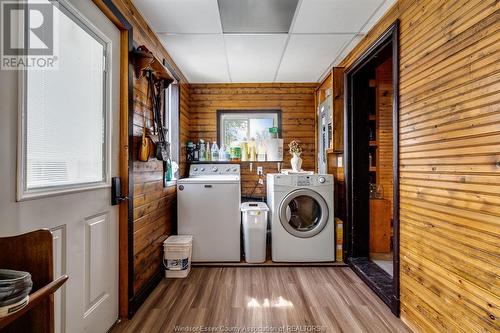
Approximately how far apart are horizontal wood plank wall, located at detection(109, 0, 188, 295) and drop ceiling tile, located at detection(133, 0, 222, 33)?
0.29 feet

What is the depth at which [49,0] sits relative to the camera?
1186 millimetres

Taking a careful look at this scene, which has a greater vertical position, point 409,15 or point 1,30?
point 409,15

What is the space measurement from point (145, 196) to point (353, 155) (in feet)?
7.04

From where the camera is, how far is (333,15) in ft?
6.81

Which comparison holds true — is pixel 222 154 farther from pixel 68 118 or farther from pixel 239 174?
pixel 68 118

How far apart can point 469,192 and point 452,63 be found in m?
0.67

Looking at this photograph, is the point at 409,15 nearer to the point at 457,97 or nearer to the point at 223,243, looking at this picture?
the point at 457,97

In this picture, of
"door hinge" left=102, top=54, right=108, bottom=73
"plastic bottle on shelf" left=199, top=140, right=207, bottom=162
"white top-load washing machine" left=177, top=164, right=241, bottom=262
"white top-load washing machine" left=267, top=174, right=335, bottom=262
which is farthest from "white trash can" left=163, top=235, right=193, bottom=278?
"door hinge" left=102, top=54, right=108, bottom=73

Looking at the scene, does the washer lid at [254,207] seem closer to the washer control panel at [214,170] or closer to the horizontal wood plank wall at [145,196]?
the washer control panel at [214,170]

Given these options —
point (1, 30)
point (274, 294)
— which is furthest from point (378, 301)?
point (1, 30)

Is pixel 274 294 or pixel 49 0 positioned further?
pixel 274 294

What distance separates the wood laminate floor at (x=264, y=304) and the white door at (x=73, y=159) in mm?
455

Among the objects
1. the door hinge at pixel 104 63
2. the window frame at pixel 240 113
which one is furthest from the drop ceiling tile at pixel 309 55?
the door hinge at pixel 104 63

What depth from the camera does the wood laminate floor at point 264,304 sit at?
5.77ft
